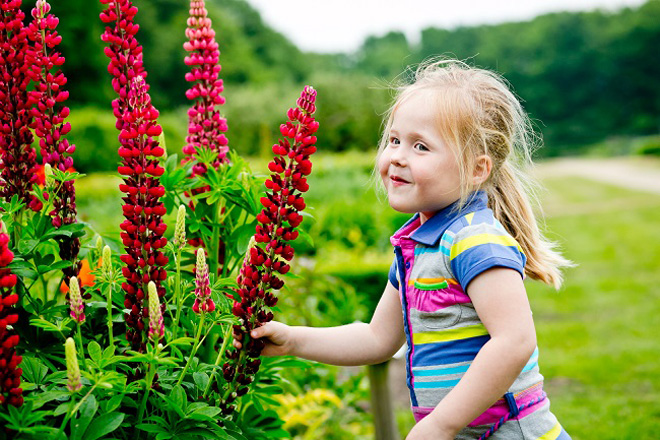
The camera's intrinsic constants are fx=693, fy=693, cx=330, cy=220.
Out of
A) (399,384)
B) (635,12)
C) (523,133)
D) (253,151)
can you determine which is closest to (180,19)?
(253,151)

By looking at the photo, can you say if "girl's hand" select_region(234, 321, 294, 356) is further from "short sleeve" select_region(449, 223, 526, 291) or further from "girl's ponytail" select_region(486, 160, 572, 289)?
"girl's ponytail" select_region(486, 160, 572, 289)

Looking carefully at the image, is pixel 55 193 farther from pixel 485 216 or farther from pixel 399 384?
pixel 399 384

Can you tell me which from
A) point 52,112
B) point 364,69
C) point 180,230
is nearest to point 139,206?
point 180,230

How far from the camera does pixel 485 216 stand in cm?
185

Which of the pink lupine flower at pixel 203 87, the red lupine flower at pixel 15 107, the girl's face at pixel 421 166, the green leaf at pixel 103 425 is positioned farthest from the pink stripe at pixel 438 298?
the red lupine flower at pixel 15 107

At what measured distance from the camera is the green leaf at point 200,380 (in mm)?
1598

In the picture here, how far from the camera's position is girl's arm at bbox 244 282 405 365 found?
2.07 m

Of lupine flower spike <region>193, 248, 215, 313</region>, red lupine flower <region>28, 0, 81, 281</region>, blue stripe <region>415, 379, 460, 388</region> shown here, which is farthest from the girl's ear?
red lupine flower <region>28, 0, 81, 281</region>

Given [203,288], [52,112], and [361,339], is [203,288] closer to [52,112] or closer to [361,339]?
[52,112]

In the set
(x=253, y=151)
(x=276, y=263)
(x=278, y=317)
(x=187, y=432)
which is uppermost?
(x=276, y=263)

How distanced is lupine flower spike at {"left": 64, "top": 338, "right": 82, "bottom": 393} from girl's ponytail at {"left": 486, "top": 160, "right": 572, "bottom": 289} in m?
1.26

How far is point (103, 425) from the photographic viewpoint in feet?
4.51

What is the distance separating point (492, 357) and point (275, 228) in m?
0.60

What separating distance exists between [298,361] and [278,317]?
7.35 feet
